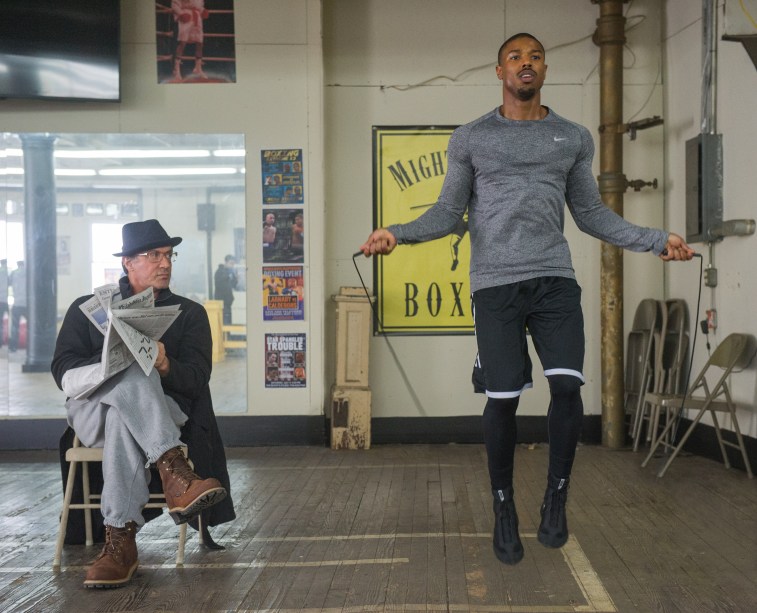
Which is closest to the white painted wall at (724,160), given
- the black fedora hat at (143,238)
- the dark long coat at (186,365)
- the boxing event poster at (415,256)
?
the boxing event poster at (415,256)

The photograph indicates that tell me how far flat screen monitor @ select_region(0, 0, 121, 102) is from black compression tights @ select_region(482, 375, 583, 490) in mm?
4306

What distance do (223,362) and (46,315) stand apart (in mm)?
1301

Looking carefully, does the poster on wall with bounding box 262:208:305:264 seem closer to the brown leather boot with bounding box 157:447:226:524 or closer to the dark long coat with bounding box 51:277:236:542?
the dark long coat with bounding box 51:277:236:542

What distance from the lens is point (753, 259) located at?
542cm

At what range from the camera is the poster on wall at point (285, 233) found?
667cm

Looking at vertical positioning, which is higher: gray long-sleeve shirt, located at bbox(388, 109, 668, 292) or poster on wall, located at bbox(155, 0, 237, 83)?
poster on wall, located at bbox(155, 0, 237, 83)

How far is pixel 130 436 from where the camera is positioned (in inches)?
131

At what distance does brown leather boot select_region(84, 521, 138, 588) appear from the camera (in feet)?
10.5

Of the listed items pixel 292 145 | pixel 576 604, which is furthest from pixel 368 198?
pixel 576 604

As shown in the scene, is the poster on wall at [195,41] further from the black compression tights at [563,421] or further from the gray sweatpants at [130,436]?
the black compression tights at [563,421]

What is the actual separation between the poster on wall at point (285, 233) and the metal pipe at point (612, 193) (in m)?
2.12

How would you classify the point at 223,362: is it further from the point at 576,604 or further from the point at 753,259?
the point at 576,604

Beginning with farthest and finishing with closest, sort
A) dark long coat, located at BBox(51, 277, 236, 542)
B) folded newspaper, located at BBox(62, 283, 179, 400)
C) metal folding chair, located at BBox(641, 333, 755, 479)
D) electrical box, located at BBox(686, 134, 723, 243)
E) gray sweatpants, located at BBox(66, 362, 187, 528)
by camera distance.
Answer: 1. electrical box, located at BBox(686, 134, 723, 243)
2. metal folding chair, located at BBox(641, 333, 755, 479)
3. dark long coat, located at BBox(51, 277, 236, 542)
4. gray sweatpants, located at BBox(66, 362, 187, 528)
5. folded newspaper, located at BBox(62, 283, 179, 400)

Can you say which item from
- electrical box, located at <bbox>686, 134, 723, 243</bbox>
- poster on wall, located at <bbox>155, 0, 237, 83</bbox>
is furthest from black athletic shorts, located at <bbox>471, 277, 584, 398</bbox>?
poster on wall, located at <bbox>155, 0, 237, 83</bbox>
